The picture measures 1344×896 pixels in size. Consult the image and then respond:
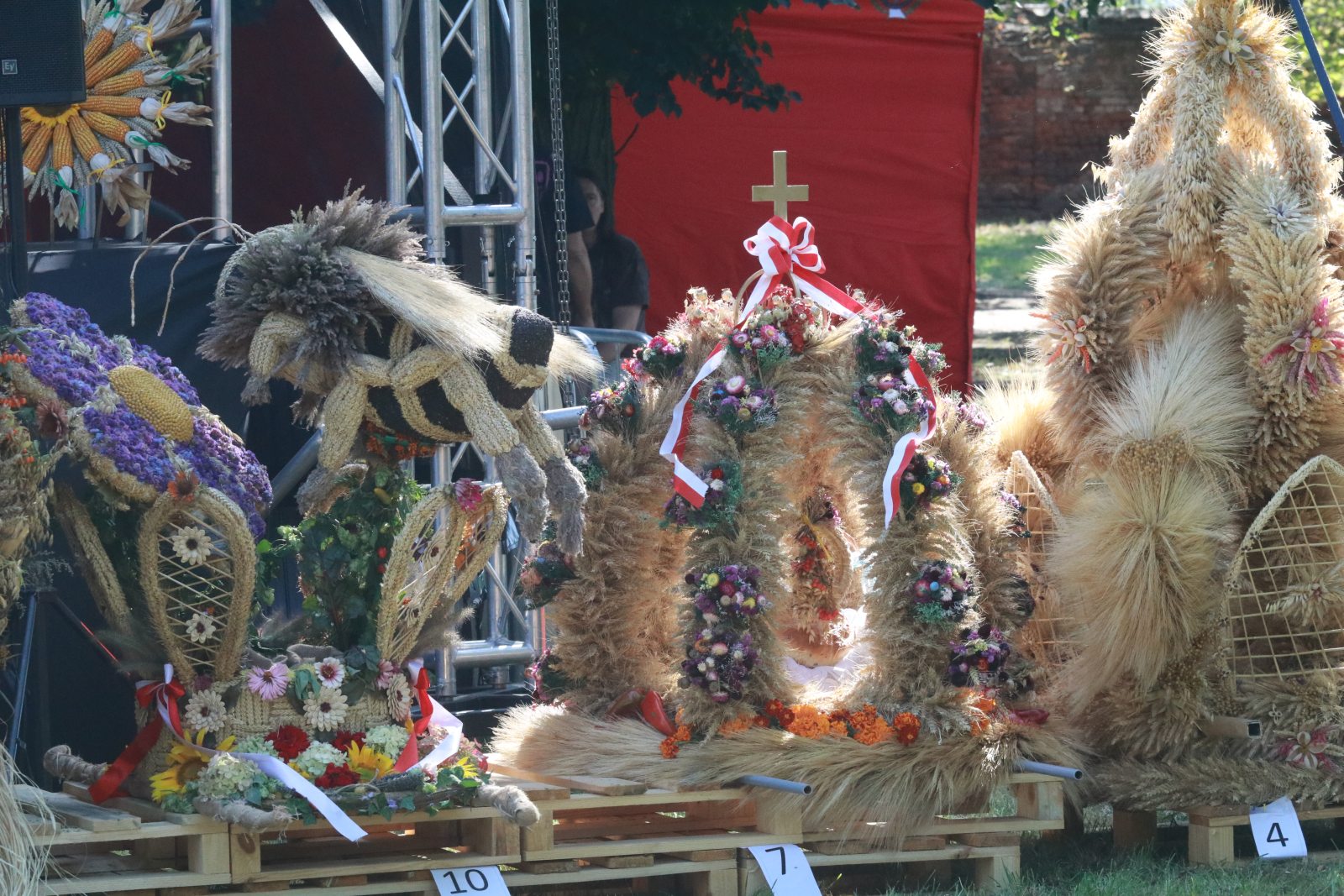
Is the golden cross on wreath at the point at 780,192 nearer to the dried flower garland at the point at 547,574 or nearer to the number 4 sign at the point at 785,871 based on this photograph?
the dried flower garland at the point at 547,574

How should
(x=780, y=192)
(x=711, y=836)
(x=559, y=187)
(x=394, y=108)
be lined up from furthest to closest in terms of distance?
1. (x=559, y=187)
2. (x=394, y=108)
3. (x=780, y=192)
4. (x=711, y=836)

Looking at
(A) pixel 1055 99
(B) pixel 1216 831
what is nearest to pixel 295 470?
(B) pixel 1216 831

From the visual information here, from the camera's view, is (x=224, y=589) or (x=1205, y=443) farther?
(x=1205, y=443)

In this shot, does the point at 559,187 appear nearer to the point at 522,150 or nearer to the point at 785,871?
the point at 522,150

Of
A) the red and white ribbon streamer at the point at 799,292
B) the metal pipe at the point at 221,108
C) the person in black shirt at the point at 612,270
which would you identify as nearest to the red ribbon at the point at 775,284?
the red and white ribbon streamer at the point at 799,292

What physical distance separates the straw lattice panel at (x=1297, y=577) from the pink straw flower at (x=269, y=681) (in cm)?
231

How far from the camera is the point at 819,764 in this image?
3.99 metres

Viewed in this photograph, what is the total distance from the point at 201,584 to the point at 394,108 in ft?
7.13

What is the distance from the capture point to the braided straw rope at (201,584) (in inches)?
141

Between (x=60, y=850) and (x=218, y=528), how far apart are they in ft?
2.52

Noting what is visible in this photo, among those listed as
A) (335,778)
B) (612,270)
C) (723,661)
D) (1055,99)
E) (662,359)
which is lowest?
(335,778)

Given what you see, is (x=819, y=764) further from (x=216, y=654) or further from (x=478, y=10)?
(x=478, y=10)

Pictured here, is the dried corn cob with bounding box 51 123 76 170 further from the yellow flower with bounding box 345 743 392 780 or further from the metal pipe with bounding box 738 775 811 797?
the metal pipe with bounding box 738 775 811 797

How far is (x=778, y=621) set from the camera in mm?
4242
